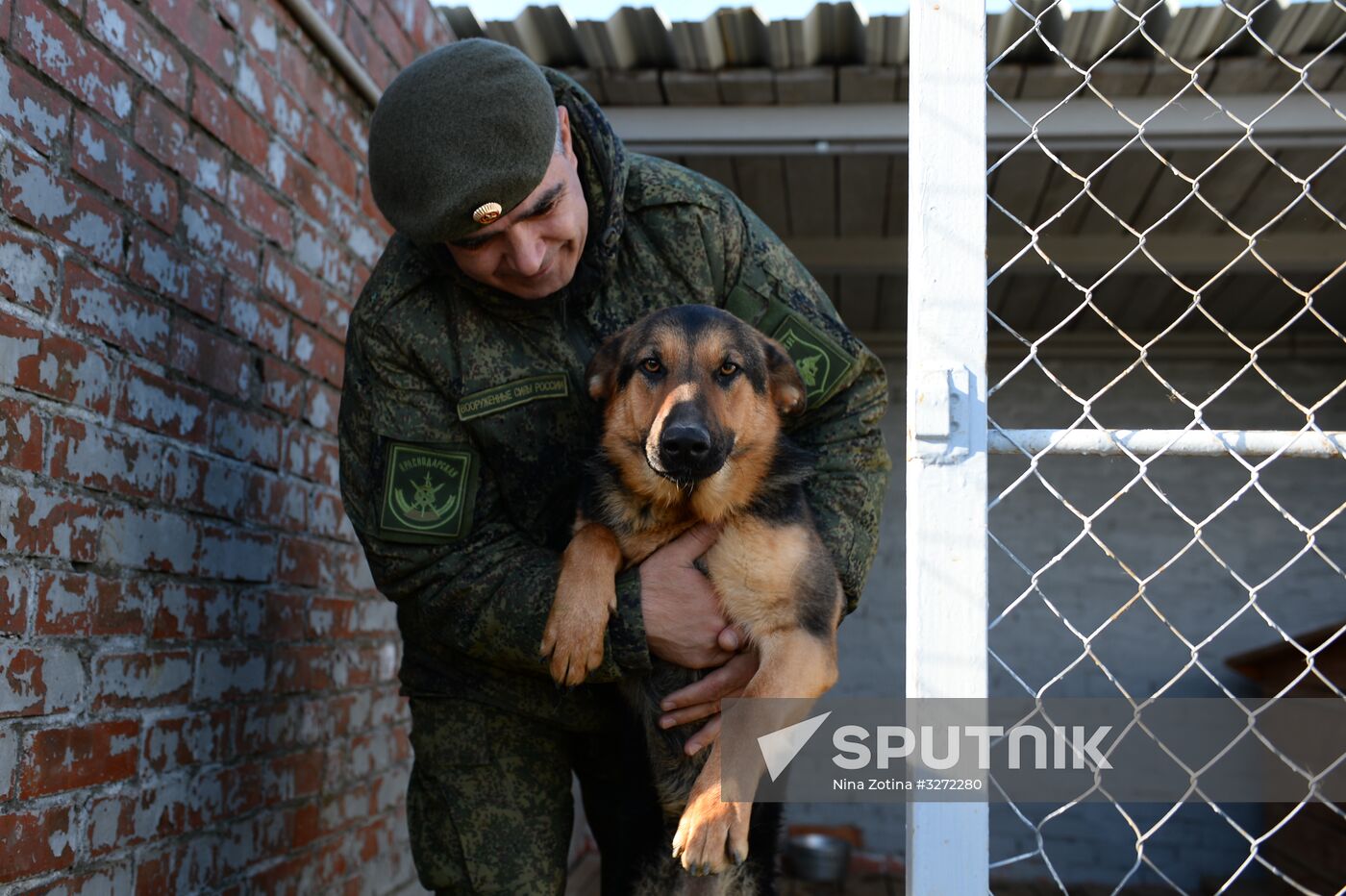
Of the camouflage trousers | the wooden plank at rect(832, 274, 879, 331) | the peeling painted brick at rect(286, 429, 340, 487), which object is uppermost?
the wooden plank at rect(832, 274, 879, 331)

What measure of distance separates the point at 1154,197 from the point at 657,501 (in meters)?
3.69

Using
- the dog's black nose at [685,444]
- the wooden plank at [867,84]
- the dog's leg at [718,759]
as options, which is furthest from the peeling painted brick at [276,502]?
the wooden plank at [867,84]

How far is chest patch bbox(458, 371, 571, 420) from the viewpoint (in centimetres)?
262

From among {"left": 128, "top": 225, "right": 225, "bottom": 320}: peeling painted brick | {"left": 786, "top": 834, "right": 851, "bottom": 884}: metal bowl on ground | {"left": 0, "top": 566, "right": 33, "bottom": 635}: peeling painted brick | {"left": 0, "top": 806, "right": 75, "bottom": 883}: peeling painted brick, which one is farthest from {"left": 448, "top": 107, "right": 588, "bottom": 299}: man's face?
{"left": 786, "top": 834, "right": 851, "bottom": 884}: metal bowl on ground

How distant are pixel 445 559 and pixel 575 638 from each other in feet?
1.29

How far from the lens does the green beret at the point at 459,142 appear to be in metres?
2.37

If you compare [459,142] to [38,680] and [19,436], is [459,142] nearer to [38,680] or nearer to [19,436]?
[19,436]

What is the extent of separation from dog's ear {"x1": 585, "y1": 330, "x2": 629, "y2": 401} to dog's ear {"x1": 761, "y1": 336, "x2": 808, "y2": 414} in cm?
36

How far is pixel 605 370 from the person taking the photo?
9.06ft

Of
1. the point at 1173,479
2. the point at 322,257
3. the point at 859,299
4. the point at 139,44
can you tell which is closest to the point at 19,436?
the point at 139,44

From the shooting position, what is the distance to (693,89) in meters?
4.46

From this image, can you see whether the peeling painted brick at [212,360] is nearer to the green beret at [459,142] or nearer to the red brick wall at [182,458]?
the red brick wall at [182,458]

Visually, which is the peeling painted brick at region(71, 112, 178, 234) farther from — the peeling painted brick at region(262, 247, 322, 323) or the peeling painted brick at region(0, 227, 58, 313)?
the peeling painted brick at region(262, 247, 322, 323)

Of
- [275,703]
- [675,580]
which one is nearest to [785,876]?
[275,703]
